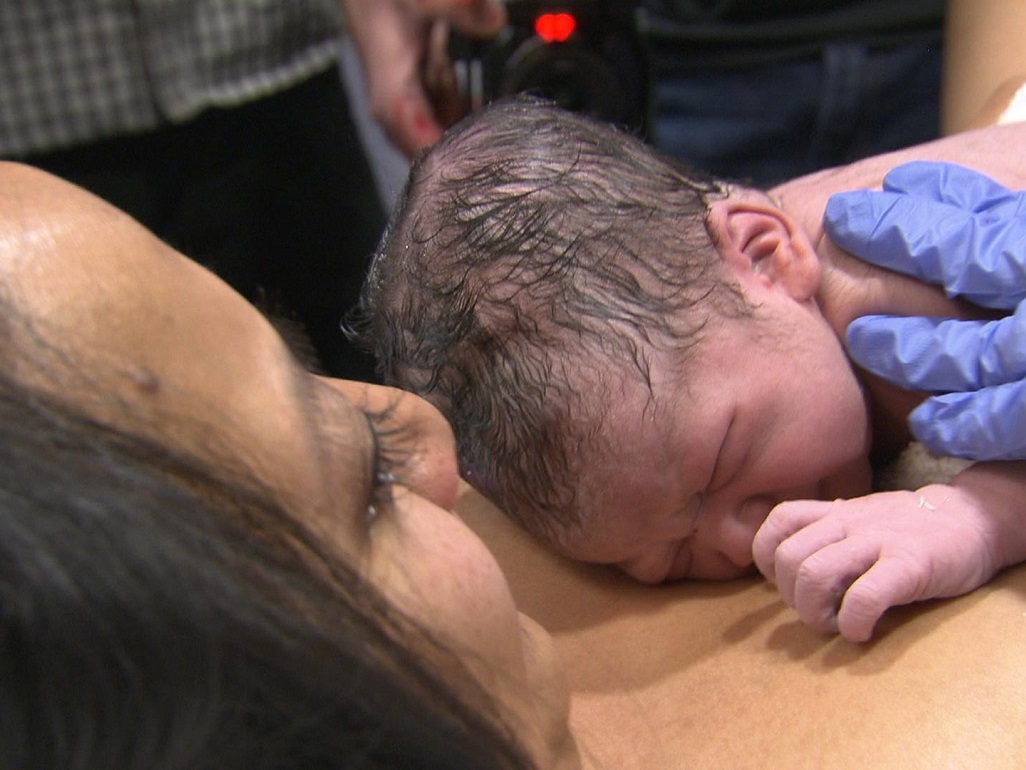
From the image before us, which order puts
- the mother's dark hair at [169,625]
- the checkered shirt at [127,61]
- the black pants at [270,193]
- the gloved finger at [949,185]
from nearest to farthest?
the mother's dark hair at [169,625] → the gloved finger at [949,185] → the checkered shirt at [127,61] → the black pants at [270,193]

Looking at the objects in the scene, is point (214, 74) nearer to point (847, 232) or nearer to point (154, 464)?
point (847, 232)

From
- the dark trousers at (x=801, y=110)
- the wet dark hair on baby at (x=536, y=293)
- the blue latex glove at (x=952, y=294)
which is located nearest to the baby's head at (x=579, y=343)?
the wet dark hair on baby at (x=536, y=293)

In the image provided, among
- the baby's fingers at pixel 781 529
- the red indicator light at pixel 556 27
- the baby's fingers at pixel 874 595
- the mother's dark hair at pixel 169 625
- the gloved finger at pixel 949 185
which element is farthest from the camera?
the red indicator light at pixel 556 27

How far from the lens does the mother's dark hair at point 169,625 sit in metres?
0.41

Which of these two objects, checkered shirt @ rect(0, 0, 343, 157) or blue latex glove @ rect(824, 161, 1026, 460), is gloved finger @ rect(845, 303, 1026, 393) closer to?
blue latex glove @ rect(824, 161, 1026, 460)

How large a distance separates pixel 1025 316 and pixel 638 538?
0.41m

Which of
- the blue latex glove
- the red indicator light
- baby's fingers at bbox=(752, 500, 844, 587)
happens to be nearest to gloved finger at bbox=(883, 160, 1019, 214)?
the blue latex glove

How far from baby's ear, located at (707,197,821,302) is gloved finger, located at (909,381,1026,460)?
0.64ft

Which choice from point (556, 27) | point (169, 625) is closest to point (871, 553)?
point (169, 625)

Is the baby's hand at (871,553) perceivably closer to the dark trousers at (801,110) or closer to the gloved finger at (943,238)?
the gloved finger at (943,238)

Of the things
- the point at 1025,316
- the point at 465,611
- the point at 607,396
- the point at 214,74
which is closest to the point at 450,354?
the point at 607,396

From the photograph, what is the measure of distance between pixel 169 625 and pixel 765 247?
2.66 ft

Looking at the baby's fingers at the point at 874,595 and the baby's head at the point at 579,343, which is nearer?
the baby's fingers at the point at 874,595

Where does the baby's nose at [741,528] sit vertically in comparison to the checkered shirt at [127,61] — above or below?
below
